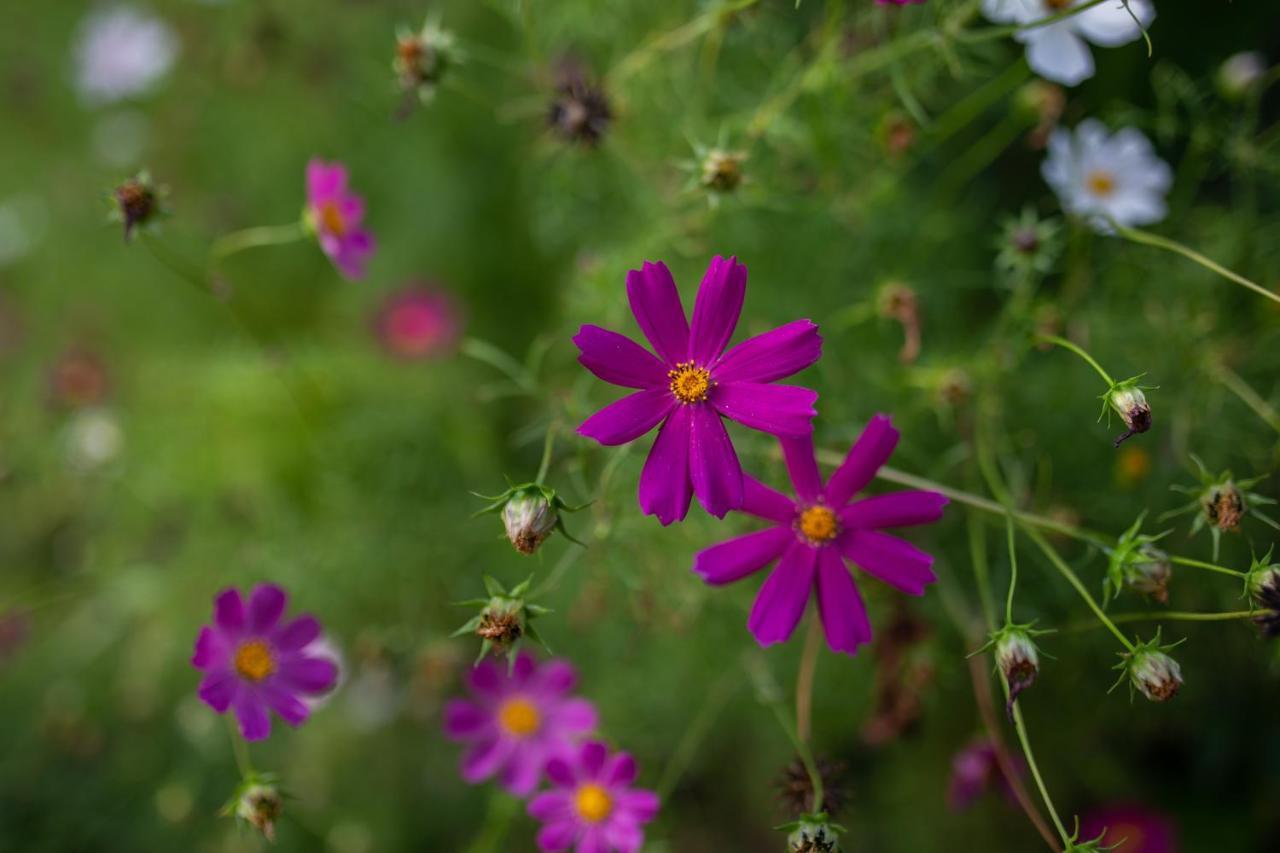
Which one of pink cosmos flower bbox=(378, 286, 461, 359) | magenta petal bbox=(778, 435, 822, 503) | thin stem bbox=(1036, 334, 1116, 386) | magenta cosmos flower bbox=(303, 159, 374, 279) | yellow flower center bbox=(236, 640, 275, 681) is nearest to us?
thin stem bbox=(1036, 334, 1116, 386)

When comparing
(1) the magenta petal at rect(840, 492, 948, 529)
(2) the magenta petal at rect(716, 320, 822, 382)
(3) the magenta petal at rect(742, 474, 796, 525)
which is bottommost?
(1) the magenta petal at rect(840, 492, 948, 529)

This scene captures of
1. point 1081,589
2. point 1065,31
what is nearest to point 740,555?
point 1081,589

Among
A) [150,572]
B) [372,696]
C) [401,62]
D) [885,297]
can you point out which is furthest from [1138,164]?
[150,572]

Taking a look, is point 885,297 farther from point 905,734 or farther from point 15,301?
point 15,301

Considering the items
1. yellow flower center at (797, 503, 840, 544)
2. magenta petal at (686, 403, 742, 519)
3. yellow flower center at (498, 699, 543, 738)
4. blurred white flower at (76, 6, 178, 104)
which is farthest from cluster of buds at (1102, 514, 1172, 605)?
blurred white flower at (76, 6, 178, 104)

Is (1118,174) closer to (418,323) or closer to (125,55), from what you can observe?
(418,323)

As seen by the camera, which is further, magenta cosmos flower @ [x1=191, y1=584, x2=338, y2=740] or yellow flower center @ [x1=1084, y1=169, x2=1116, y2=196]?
yellow flower center @ [x1=1084, y1=169, x2=1116, y2=196]

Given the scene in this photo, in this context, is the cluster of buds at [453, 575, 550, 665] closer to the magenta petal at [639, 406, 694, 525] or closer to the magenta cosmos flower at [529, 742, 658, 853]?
the magenta petal at [639, 406, 694, 525]
